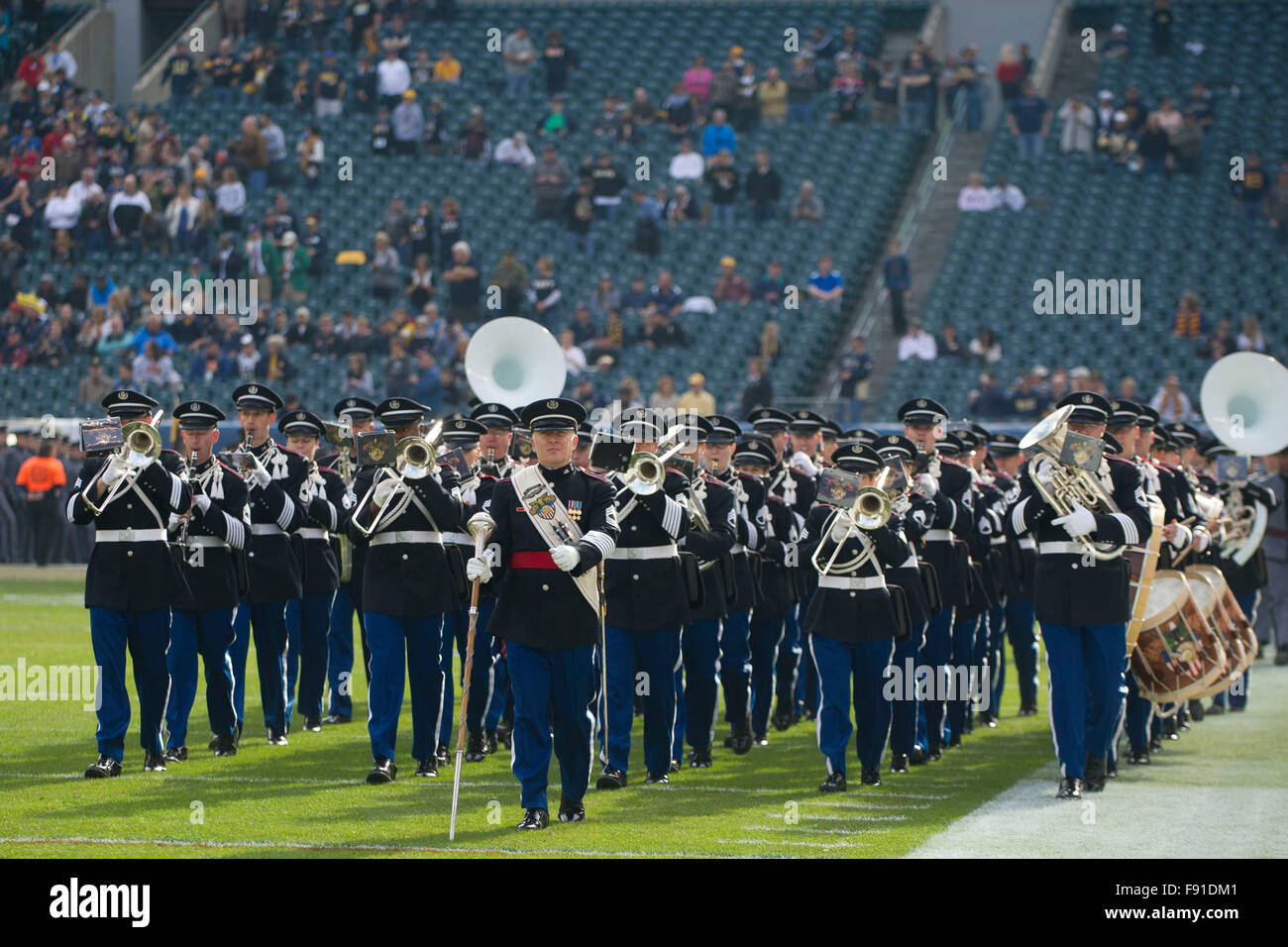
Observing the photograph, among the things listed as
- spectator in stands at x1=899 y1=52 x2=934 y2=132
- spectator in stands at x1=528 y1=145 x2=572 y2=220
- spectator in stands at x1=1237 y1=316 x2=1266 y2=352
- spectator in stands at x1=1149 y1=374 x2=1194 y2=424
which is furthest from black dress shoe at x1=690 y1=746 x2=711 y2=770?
spectator in stands at x1=899 y1=52 x2=934 y2=132

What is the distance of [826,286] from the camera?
27938 millimetres

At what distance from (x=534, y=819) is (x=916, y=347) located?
59.1 ft

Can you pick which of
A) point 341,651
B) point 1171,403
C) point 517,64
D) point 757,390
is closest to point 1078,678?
point 341,651

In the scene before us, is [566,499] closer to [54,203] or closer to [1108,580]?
[1108,580]

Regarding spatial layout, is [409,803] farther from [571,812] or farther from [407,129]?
[407,129]

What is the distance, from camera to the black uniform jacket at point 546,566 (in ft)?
30.9

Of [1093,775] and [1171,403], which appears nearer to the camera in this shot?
[1093,775]

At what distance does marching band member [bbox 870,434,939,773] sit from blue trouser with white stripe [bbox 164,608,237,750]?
13.2 feet

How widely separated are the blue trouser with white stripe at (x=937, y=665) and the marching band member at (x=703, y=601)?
4.54ft

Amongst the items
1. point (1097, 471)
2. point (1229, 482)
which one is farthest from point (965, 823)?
point (1229, 482)

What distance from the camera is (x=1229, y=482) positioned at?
1608 cm

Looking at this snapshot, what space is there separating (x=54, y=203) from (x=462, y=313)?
8.18m

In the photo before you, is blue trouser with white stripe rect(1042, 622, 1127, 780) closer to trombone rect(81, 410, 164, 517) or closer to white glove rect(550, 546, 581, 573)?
white glove rect(550, 546, 581, 573)

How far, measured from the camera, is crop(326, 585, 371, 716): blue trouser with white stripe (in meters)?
13.4
